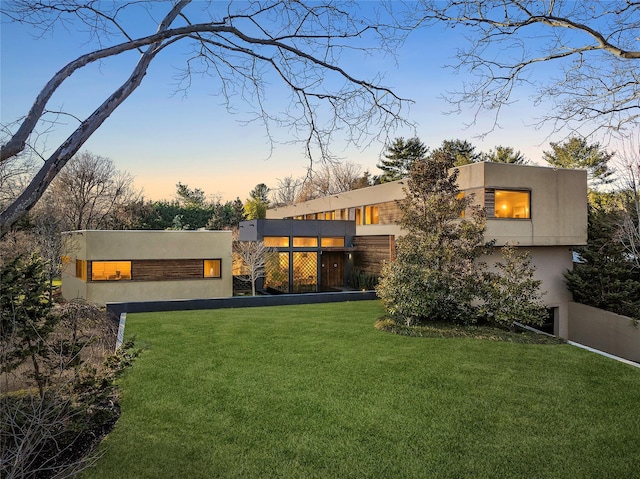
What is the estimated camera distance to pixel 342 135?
4.30 meters

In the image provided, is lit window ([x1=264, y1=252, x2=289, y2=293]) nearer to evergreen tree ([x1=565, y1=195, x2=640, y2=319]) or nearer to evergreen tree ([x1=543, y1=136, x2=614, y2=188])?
evergreen tree ([x1=565, y1=195, x2=640, y2=319])

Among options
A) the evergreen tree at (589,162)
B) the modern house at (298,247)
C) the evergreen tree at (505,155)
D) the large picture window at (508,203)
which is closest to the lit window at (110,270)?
the modern house at (298,247)

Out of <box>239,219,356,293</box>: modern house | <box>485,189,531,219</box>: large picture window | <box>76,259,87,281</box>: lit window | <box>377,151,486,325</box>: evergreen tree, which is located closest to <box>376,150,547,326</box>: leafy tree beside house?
<box>377,151,486,325</box>: evergreen tree

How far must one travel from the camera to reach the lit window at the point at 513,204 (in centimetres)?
1520

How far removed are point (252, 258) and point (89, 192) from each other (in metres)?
13.8

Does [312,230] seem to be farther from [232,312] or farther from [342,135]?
[342,135]

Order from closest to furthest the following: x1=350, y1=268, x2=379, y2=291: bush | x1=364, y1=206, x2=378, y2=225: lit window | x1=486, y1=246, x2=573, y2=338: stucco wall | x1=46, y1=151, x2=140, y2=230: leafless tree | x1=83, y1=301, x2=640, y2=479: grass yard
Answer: x1=83, y1=301, x2=640, y2=479: grass yard
x1=486, y1=246, x2=573, y2=338: stucco wall
x1=350, y1=268, x2=379, y2=291: bush
x1=364, y1=206, x2=378, y2=225: lit window
x1=46, y1=151, x2=140, y2=230: leafless tree

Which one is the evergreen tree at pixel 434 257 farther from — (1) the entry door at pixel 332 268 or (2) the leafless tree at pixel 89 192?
(2) the leafless tree at pixel 89 192

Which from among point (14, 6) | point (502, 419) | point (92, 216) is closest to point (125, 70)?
point (14, 6)

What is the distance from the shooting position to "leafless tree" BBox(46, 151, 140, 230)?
25.1 meters

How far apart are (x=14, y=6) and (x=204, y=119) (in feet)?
15.2

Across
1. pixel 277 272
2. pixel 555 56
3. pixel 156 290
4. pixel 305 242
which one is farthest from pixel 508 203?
pixel 156 290

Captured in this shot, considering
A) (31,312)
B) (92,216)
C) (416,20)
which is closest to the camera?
(31,312)

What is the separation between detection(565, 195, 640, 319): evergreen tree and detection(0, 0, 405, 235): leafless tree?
43.9 ft
